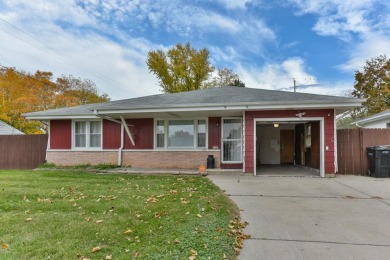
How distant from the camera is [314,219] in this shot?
4.39 m

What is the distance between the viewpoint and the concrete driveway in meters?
3.22

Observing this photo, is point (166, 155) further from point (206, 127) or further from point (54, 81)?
point (54, 81)

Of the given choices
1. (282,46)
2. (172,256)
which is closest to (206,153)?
(172,256)

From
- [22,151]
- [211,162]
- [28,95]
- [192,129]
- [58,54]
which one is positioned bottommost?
[211,162]

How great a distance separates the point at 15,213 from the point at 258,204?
14.9 ft

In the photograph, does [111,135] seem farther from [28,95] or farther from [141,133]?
[28,95]

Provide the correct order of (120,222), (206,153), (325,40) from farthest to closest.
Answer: (325,40)
(206,153)
(120,222)

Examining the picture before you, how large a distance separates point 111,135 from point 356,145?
10.2 metres

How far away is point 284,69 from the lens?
25.5m

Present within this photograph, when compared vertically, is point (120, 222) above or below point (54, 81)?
below

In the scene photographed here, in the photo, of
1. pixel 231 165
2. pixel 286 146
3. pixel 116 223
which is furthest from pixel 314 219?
pixel 286 146

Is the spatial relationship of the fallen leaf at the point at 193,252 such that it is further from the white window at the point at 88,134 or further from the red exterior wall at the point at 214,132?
the white window at the point at 88,134

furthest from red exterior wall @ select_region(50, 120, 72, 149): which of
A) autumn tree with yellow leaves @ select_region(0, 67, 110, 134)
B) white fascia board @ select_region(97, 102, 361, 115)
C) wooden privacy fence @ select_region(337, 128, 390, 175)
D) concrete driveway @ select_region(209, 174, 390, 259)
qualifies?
wooden privacy fence @ select_region(337, 128, 390, 175)

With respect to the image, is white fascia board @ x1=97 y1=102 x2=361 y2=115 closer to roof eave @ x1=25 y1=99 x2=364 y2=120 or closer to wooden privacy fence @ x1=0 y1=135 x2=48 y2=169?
roof eave @ x1=25 y1=99 x2=364 y2=120
